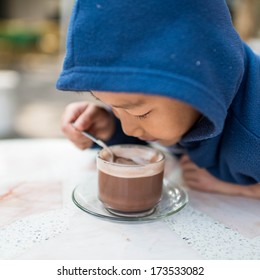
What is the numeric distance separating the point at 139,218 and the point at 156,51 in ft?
0.85

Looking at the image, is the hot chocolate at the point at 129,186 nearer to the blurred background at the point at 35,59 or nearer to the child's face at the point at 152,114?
the child's face at the point at 152,114

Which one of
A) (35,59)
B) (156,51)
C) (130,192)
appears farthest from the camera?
(35,59)

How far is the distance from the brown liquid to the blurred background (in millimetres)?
1709

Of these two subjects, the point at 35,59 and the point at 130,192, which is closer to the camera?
the point at 130,192

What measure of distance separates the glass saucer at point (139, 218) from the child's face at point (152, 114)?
11 cm

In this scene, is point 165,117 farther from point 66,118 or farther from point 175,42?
point 66,118

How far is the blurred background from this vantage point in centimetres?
257

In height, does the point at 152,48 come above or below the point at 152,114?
above

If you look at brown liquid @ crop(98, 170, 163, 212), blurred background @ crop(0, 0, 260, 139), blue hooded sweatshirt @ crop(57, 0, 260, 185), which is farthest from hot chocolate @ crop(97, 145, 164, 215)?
blurred background @ crop(0, 0, 260, 139)

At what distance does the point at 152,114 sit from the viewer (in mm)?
601

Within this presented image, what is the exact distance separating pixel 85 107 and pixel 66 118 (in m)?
0.05

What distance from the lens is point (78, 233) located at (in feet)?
1.86

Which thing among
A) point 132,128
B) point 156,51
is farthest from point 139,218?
point 156,51

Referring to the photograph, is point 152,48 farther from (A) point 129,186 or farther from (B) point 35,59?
(B) point 35,59
